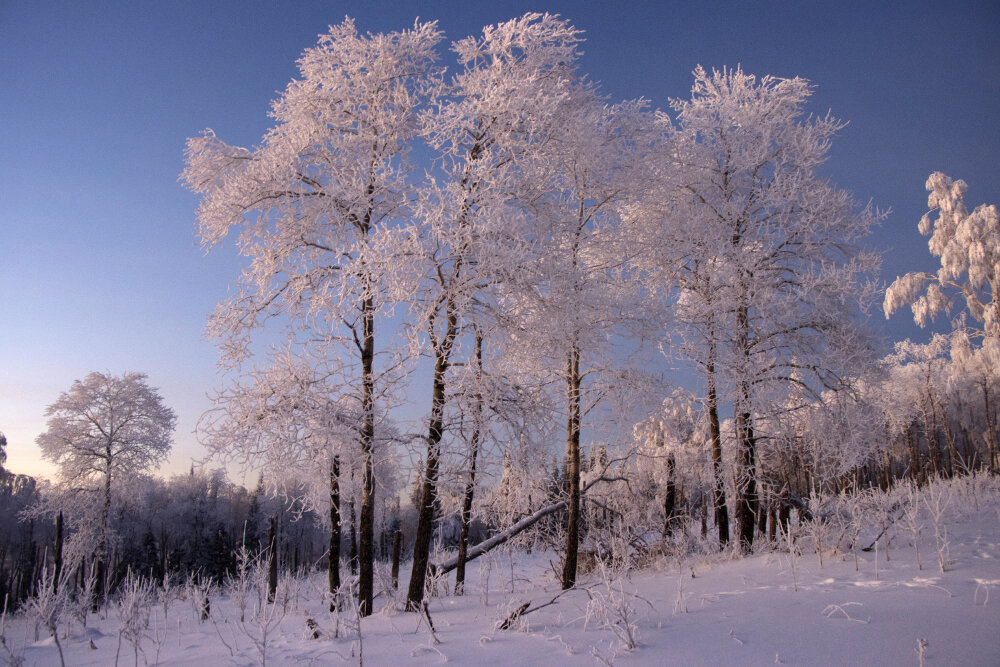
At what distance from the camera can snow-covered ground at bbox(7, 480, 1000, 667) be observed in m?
3.97

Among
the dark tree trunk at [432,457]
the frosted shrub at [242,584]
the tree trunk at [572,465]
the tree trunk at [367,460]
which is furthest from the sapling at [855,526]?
the frosted shrub at [242,584]

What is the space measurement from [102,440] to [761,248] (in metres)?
24.4

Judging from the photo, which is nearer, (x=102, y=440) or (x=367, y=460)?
(x=367, y=460)

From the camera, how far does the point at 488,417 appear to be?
23.2 feet

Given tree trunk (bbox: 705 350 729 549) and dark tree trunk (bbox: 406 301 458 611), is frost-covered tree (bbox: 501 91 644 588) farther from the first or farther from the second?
tree trunk (bbox: 705 350 729 549)

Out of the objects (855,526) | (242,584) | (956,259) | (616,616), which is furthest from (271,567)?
(956,259)

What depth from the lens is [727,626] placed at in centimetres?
Result: 464

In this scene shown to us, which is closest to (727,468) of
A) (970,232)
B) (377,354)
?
(377,354)

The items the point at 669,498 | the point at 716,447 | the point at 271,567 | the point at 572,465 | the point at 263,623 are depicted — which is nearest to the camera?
the point at 263,623

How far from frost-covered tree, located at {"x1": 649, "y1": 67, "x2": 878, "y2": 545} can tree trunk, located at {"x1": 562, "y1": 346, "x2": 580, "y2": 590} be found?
2.94 meters

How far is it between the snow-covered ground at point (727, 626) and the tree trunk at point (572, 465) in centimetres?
59

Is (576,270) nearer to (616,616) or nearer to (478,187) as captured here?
(478,187)

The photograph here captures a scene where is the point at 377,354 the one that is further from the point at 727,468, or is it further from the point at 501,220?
the point at 727,468

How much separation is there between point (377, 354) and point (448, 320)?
1079mm
